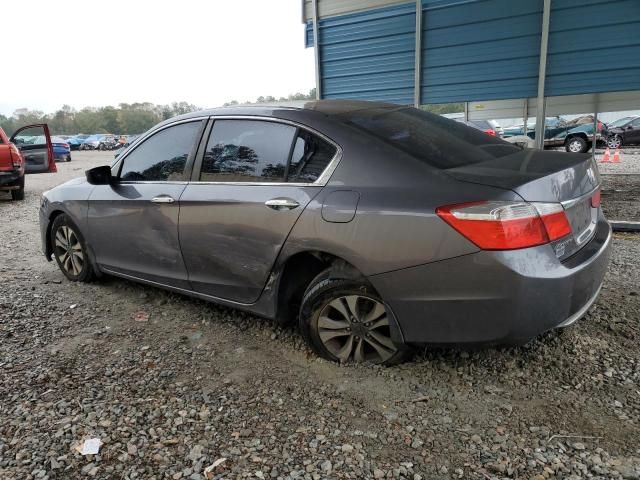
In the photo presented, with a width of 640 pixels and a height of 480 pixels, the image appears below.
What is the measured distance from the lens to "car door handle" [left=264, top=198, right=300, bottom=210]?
9.07 ft

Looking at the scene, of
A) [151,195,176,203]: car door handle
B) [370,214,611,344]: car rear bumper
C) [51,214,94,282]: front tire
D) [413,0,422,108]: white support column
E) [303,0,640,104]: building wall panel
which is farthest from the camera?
[413,0,422,108]: white support column

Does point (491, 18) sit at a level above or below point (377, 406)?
above

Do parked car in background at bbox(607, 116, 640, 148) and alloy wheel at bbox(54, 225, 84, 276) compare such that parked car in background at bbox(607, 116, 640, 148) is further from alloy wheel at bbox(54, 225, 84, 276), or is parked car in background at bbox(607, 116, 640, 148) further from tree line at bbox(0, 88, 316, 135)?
tree line at bbox(0, 88, 316, 135)

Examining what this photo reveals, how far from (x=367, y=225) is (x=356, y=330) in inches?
25.3

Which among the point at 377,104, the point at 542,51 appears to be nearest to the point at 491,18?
the point at 542,51

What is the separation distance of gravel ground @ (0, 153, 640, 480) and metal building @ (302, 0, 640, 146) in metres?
3.73

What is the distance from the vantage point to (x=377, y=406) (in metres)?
2.52

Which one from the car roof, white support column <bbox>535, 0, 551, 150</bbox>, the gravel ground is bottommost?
the gravel ground

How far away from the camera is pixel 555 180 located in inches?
94.7

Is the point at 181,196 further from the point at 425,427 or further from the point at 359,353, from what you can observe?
the point at 425,427

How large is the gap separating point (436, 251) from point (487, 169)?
54 cm

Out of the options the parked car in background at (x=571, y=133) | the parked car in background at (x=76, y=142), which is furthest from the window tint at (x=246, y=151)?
the parked car in background at (x=76, y=142)

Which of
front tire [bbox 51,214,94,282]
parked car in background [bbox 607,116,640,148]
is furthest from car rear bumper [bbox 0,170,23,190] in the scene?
parked car in background [bbox 607,116,640,148]

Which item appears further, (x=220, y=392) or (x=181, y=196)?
(x=181, y=196)
